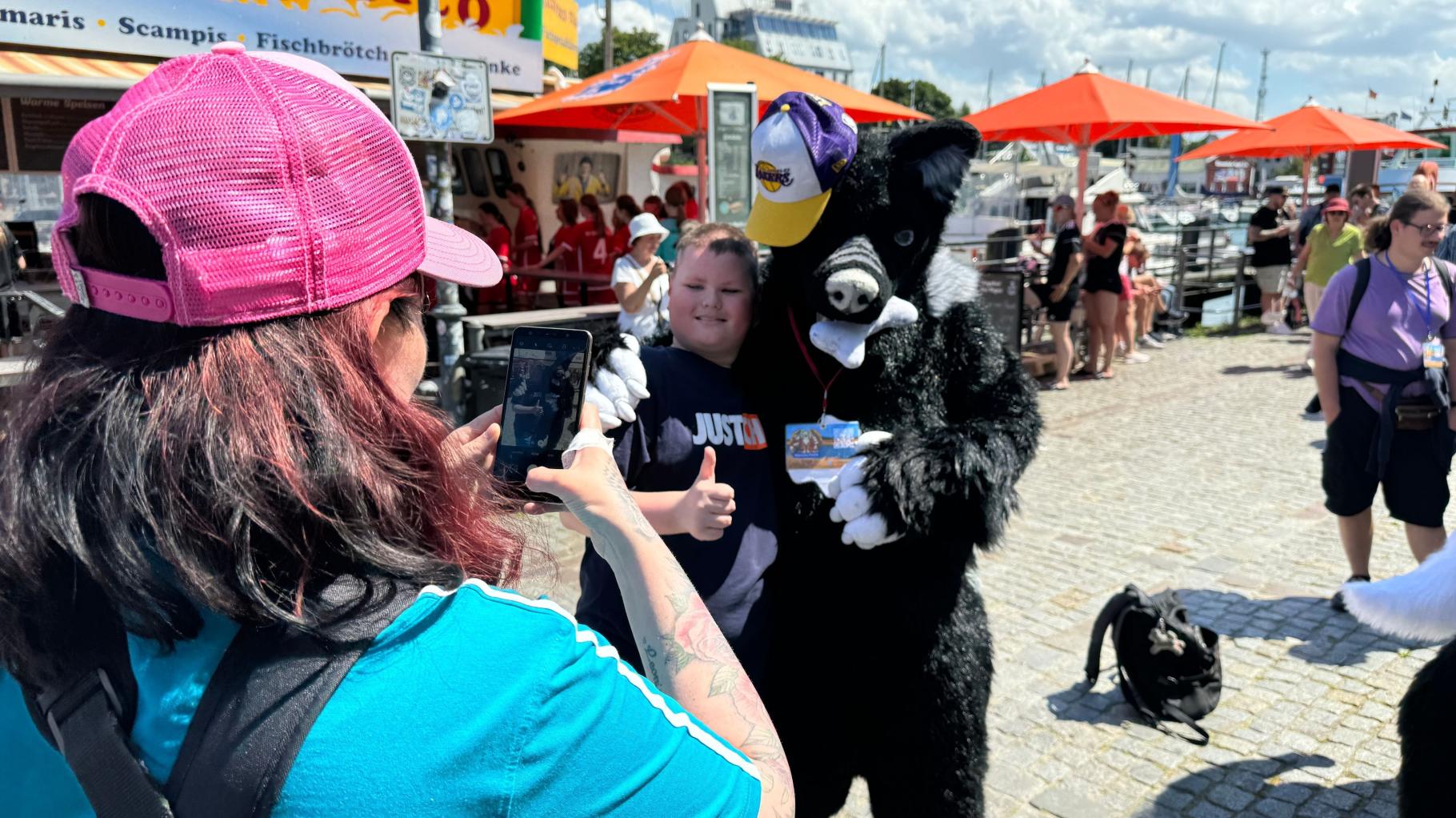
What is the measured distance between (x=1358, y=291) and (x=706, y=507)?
3919 mm

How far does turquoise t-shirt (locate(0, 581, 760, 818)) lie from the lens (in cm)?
76

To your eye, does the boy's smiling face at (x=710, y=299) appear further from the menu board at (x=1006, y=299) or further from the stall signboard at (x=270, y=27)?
the menu board at (x=1006, y=299)

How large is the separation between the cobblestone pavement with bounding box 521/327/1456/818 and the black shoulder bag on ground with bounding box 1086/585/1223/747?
0.09 meters

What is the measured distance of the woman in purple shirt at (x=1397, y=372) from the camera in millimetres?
4191

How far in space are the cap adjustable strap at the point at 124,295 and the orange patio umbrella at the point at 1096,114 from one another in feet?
31.9

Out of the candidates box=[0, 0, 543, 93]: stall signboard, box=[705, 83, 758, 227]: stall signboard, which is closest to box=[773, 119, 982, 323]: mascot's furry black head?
box=[705, 83, 758, 227]: stall signboard

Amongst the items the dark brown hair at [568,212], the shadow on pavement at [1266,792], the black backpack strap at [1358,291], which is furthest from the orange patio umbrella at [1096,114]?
the shadow on pavement at [1266,792]

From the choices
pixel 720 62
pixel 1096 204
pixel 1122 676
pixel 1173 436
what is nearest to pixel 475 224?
pixel 720 62

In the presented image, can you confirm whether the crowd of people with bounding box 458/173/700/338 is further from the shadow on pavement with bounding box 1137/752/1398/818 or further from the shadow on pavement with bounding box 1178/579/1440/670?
the shadow on pavement with bounding box 1137/752/1398/818

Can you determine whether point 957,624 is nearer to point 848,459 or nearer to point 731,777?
point 848,459

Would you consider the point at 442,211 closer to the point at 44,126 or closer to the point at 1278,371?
the point at 44,126

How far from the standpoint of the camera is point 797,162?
2.23 m

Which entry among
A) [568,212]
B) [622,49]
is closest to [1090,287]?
[568,212]

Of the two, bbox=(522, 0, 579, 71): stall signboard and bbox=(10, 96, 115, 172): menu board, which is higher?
bbox=(522, 0, 579, 71): stall signboard
